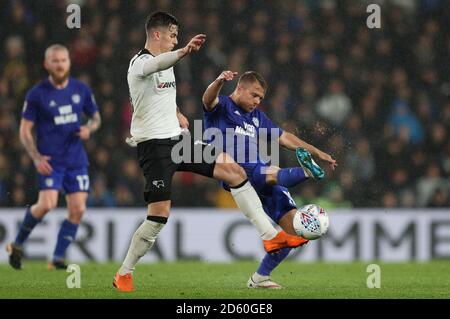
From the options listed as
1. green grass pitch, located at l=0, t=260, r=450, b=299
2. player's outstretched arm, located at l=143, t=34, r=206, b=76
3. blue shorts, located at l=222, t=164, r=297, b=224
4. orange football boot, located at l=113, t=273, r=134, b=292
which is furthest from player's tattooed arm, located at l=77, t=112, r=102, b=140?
player's outstretched arm, located at l=143, t=34, r=206, b=76

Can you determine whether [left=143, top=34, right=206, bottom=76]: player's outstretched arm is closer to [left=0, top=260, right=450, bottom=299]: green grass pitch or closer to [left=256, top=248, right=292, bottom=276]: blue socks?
[left=0, top=260, right=450, bottom=299]: green grass pitch

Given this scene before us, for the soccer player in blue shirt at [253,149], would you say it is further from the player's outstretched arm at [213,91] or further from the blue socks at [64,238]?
the blue socks at [64,238]

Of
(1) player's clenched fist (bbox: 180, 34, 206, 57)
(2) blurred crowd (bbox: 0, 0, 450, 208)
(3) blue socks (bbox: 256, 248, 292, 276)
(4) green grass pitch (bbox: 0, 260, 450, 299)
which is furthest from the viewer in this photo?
(2) blurred crowd (bbox: 0, 0, 450, 208)

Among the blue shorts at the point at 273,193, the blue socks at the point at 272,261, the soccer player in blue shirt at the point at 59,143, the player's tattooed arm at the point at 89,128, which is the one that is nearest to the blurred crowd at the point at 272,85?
the soccer player in blue shirt at the point at 59,143

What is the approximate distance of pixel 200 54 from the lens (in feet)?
42.3

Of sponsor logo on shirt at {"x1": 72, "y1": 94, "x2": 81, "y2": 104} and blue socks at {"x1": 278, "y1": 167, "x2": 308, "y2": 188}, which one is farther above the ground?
sponsor logo on shirt at {"x1": 72, "y1": 94, "x2": 81, "y2": 104}

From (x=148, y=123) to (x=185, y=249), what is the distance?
477 cm

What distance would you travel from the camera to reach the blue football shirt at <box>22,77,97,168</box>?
1116 cm

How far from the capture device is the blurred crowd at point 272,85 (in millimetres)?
12703

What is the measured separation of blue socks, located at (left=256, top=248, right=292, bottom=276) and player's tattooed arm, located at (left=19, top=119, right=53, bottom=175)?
3308 millimetres

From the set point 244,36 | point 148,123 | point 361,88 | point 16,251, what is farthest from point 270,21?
point 148,123

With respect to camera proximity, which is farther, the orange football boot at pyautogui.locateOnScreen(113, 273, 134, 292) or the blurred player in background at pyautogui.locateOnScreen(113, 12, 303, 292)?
the orange football boot at pyautogui.locateOnScreen(113, 273, 134, 292)

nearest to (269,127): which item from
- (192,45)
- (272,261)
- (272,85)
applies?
(272,261)

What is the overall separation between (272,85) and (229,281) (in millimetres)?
3833
